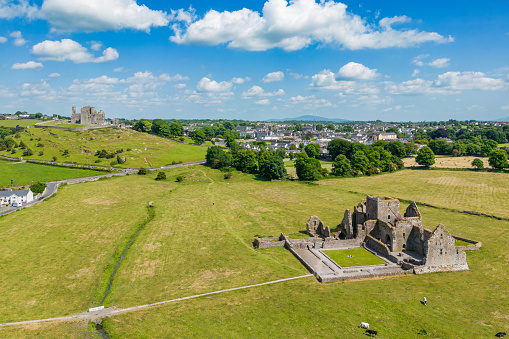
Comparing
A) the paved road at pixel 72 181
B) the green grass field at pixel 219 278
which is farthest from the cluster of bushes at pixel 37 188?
the green grass field at pixel 219 278

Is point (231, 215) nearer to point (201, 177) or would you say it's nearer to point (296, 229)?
point (296, 229)

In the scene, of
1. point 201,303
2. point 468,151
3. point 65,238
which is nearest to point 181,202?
point 65,238

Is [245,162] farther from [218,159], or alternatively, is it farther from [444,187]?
[444,187]

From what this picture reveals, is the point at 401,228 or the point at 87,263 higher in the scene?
the point at 401,228

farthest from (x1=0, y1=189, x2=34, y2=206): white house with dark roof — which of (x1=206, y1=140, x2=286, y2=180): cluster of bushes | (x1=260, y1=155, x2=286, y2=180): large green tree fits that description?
(x1=260, y1=155, x2=286, y2=180): large green tree

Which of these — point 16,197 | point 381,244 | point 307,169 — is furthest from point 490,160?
point 16,197

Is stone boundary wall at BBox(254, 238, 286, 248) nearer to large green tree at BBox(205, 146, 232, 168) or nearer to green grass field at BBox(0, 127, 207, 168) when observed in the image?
large green tree at BBox(205, 146, 232, 168)
